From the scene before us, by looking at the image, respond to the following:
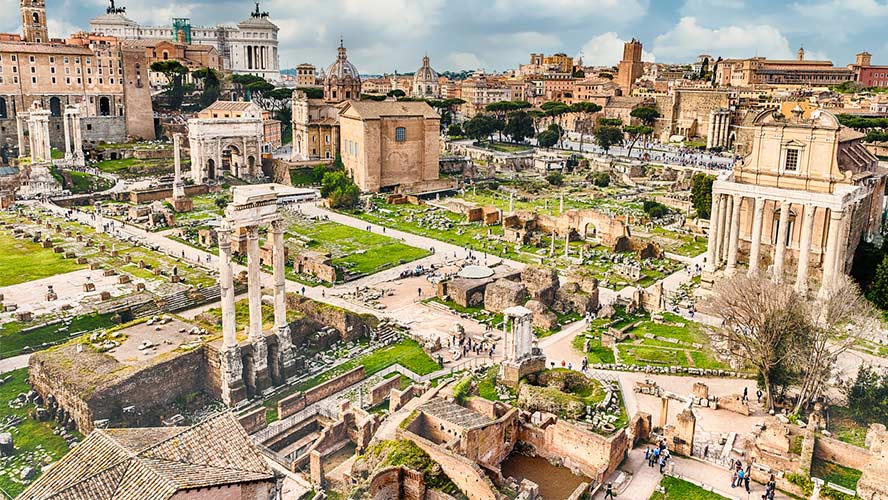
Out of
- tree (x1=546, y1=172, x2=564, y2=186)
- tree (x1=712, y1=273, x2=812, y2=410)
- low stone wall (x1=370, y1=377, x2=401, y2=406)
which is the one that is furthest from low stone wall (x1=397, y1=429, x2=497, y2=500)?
tree (x1=546, y1=172, x2=564, y2=186)

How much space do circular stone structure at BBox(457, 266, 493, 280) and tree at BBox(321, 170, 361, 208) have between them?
23.5 metres

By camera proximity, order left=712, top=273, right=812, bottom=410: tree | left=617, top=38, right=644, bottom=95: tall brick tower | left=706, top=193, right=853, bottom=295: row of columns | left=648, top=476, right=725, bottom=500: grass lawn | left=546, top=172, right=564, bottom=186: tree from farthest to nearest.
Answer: left=617, top=38, right=644, bottom=95: tall brick tower → left=546, top=172, right=564, bottom=186: tree → left=706, top=193, right=853, bottom=295: row of columns → left=712, top=273, right=812, bottom=410: tree → left=648, top=476, right=725, bottom=500: grass lawn

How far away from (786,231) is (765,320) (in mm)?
13475

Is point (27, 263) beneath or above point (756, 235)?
beneath

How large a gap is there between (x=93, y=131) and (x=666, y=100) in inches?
3344

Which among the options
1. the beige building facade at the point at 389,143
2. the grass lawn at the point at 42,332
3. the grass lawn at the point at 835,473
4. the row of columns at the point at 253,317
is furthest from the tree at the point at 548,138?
the grass lawn at the point at 835,473

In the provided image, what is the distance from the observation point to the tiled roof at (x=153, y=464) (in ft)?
43.4

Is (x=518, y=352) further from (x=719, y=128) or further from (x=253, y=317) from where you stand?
(x=719, y=128)

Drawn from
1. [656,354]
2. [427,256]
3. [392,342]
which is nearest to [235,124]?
[427,256]

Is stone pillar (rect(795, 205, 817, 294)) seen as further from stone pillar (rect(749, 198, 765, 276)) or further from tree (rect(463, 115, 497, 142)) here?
tree (rect(463, 115, 497, 142))

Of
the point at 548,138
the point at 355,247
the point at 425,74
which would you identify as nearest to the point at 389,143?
the point at 355,247

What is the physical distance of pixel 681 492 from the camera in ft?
69.8

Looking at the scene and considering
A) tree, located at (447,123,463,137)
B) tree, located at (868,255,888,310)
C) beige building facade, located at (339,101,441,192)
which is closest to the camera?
tree, located at (868,255,888,310)

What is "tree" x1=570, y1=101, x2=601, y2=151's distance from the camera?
112000mm
